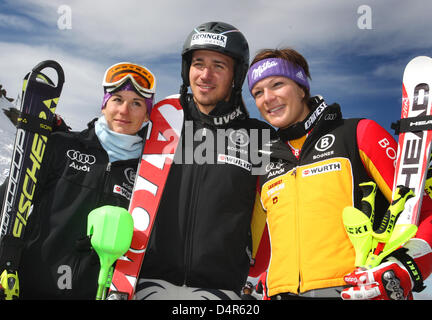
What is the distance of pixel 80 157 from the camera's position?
155 inches

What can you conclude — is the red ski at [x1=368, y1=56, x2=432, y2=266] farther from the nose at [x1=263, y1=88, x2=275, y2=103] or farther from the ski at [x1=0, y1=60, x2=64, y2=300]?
the ski at [x1=0, y1=60, x2=64, y2=300]

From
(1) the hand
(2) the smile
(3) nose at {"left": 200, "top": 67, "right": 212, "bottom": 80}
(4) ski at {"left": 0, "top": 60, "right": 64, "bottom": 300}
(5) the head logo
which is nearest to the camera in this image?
(1) the hand

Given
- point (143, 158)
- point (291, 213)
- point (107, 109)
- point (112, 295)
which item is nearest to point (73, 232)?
point (112, 295)

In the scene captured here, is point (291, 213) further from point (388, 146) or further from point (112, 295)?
point (112, 295)

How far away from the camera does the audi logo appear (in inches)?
154

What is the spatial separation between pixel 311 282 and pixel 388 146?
1.43 metres

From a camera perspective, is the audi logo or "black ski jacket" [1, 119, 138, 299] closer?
"black ski jacket" [1, 119, 138, 299]

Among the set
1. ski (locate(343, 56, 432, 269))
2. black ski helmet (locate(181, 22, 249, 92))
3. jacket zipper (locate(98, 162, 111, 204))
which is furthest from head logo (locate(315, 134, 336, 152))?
jacket zipper (locate(98, 162, 111, 204))

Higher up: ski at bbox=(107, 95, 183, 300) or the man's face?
the man's face

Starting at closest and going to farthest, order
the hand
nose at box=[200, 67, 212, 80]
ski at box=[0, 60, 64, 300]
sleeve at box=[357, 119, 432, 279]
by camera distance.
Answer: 1. the hand
2. sleeve at box=[357, 119, 432, 279]
3. ski at box=[0, 60, 64, 300]
4. nose at box=[200, 67, 212, 80]

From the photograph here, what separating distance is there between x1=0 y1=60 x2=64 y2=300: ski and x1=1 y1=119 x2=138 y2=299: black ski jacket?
12cm

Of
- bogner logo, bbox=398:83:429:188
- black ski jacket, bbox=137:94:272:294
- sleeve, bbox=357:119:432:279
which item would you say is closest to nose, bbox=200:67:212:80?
black ski jacket, bbox=137:94:272:294

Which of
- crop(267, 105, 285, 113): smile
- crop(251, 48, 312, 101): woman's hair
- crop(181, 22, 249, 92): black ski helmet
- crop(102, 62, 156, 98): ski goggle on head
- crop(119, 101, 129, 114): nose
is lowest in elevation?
crop(267, 105, 285, 113): smile

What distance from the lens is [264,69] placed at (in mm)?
3791
